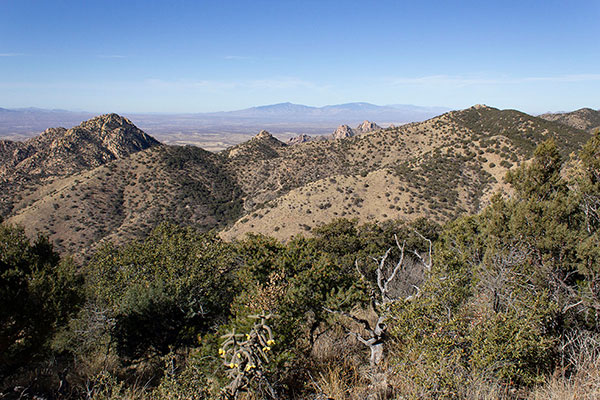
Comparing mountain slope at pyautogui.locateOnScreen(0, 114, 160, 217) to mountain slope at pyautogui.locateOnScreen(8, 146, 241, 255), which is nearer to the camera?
mountain slope at pyautogui.locateOnScreen(8, 146, 241, 255)

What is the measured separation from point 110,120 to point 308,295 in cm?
8917

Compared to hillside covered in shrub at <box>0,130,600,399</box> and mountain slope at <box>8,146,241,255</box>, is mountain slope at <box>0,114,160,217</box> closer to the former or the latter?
mountain slope at <box>8,146,241,255</box>

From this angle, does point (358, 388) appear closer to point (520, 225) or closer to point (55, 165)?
point (520, 225)

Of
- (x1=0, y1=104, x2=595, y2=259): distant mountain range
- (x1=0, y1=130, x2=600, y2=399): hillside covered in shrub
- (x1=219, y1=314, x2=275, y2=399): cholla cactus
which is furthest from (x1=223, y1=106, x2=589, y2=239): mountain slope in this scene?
(x1=219, y1=314, x2=275, y2=399): cholla cactus

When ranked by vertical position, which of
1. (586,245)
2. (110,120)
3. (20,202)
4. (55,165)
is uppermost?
(110,120)

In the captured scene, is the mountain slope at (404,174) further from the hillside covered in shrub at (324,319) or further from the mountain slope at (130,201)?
the hillside covered in shrub at (324,319)

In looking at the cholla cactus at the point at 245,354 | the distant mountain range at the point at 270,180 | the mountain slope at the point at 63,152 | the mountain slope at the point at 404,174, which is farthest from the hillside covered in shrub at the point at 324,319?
the mountain slope at the point at 63,152

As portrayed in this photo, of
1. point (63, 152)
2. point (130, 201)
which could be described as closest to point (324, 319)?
point (130, 201)

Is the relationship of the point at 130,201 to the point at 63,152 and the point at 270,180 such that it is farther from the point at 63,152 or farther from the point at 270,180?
the point at 63,152

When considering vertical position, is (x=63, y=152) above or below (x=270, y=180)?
above

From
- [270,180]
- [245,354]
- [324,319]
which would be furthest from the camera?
[270,180]

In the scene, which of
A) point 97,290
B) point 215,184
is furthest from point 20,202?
point 97,290

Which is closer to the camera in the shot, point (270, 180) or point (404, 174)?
point (404, 174)

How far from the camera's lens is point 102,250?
687 inches
